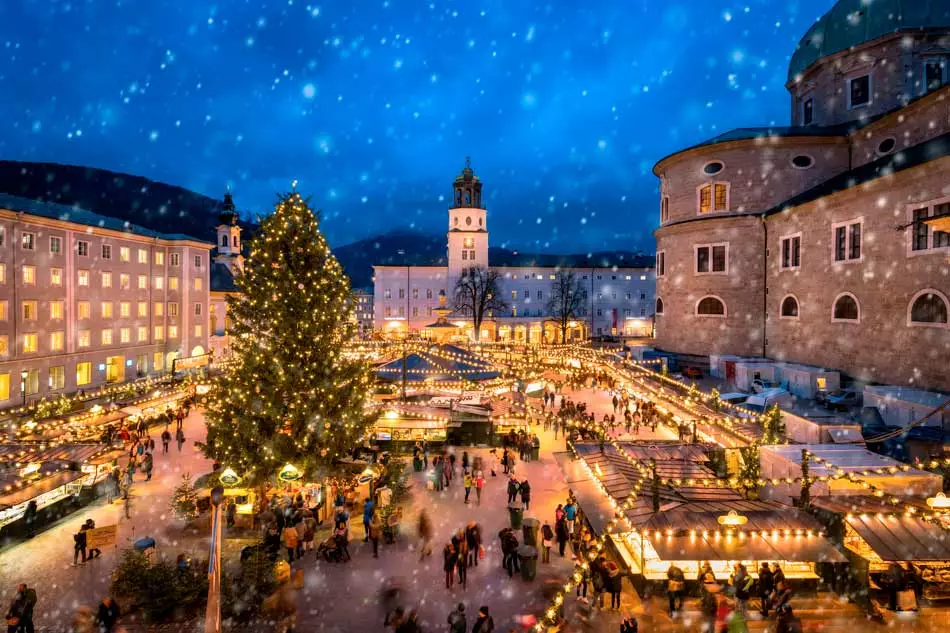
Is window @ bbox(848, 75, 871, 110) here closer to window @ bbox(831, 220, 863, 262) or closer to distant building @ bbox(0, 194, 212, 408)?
window @ bbox(831, 220, 863, 262)

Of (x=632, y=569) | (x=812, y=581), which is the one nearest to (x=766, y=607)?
(x=812, y=581)

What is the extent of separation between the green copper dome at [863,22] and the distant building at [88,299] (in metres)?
49.3

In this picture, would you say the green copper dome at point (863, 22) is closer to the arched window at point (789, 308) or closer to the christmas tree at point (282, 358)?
the arched window at point (789, 308)

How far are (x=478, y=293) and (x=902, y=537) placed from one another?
62.8 metres

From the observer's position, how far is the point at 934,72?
1313 inches

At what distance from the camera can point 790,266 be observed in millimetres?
32062

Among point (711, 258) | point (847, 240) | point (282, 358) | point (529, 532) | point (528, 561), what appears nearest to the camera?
point (528, 561)

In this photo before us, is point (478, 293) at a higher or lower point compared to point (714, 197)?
lower

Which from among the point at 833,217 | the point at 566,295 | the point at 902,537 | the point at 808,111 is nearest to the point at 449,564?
the point at 902,537

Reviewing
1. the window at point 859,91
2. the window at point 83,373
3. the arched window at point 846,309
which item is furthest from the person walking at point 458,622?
the window at point 859,91

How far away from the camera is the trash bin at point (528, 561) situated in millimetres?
11961

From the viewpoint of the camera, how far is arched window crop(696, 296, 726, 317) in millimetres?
36188

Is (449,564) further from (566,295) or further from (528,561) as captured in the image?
(566,295)

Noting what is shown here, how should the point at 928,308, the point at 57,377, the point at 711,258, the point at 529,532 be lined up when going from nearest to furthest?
the point at 529,532, the point at 928,308, the point at 57,377, the point at 711,258
